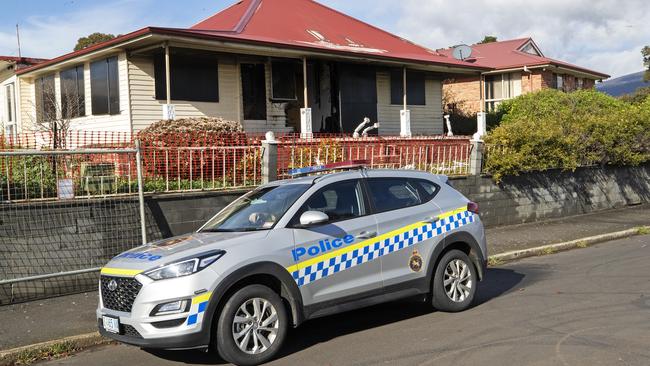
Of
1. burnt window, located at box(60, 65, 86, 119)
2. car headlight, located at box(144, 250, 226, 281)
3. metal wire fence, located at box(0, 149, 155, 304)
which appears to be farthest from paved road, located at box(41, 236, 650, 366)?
burnt window, located at box(60, 65, 86, 119)

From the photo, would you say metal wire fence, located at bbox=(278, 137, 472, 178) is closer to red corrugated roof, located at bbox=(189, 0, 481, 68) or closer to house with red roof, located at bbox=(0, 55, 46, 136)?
red corrugated roof, located at bbox=(189, 0, 481, 68)

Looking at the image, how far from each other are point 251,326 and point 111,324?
1.22 meters

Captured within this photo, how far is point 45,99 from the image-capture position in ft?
62.8

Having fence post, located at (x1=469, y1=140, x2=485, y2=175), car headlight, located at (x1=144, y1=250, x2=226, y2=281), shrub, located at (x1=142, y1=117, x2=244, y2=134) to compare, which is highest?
shrub, located at (x1=142, y1=117, x2=244, y2=134)

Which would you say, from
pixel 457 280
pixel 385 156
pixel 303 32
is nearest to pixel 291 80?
pixel 303 32

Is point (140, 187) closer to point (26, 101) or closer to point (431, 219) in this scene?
point (431, 219)

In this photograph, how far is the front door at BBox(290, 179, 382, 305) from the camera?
5.80 metres

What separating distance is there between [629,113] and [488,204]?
6.16m

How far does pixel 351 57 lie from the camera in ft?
58.8

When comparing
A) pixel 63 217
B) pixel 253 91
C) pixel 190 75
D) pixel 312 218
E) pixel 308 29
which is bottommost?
pixel 63 217

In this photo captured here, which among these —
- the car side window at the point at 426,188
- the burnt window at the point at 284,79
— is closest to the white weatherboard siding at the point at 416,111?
the burnt window at the point at 284,79

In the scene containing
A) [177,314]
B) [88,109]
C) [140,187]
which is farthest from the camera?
[88,109]

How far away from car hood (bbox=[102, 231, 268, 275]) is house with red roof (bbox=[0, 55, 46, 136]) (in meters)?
16.3

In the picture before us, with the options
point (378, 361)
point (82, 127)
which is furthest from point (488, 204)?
point (82, 127)
